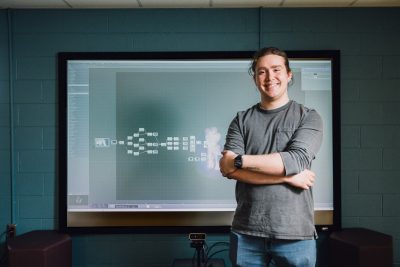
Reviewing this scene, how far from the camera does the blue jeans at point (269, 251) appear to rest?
1.54 m

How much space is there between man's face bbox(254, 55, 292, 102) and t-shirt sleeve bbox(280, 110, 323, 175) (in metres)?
0.18

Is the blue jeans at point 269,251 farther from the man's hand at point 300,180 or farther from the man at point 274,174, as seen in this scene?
the man's hand at point 300,180

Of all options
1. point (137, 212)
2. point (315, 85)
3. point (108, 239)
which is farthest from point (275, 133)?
point (108, 239)

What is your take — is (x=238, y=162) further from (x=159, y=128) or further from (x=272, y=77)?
(x=159, y=128)

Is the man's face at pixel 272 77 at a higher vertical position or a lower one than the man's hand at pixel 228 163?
higher

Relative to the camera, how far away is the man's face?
1.64 m

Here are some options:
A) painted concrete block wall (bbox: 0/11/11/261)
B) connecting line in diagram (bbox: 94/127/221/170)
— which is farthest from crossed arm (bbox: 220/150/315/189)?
painted concrete block wall (bbox: 0/11/11/261)

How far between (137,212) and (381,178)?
73.1 inches

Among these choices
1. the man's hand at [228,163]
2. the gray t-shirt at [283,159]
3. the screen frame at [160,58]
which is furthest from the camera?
the screen frame at [160,58]

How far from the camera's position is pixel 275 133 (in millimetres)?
1621

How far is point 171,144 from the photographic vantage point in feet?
8.36

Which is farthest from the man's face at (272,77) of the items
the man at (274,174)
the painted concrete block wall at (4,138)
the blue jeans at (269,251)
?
the painted concrete block wall at (4,138)

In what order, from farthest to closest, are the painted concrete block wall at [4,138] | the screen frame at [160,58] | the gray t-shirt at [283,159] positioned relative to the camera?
the painted concrete block wall at [4,138] → the screen frame at [160,58] → the gray t-shirt at [283,159]

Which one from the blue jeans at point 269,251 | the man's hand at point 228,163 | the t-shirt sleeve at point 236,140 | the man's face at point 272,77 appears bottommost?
the blue jeans at point 269,251
